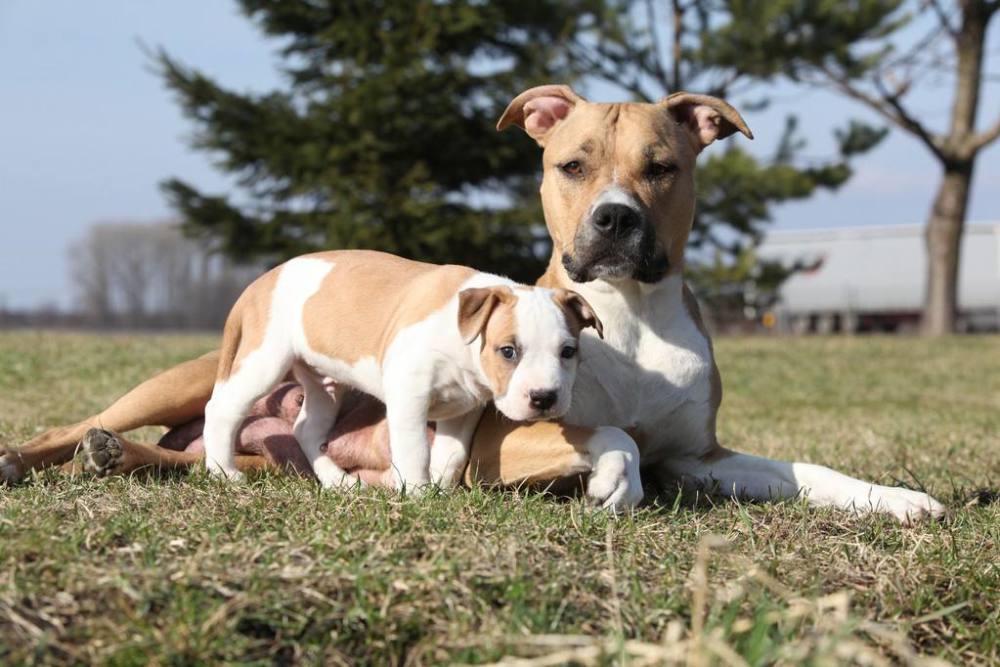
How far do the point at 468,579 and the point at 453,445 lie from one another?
1.45 m

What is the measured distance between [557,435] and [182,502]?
1279mm

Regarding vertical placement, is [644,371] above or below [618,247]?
below

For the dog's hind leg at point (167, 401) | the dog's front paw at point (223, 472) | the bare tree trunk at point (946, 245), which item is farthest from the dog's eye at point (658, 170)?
the bare tree trunk at point (946, 245)

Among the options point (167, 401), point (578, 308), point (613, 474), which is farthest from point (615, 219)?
point (167, 401)

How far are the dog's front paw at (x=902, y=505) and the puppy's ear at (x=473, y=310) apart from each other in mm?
1556

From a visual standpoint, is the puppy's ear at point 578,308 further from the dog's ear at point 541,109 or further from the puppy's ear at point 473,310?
the dog's ear at point 541,109

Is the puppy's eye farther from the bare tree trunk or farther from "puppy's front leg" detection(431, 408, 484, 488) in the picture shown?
the bare tree trunk

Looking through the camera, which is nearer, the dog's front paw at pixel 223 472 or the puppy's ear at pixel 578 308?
the puppy's ear at pixel 578 308

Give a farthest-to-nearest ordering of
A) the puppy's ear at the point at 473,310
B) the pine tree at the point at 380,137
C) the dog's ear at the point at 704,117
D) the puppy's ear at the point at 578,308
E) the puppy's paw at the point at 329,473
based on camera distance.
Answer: the pine tree at the point at 380,137 → the dog's ear at the point at 704,117 → the puppy's paw at the point at 329,473 → the puppy's ear at the point at 578,308 → the puppy's ear at the point at 473,310

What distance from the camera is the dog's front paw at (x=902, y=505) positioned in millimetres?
4094

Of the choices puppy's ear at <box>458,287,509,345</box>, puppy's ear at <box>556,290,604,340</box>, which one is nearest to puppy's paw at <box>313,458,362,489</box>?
puppy's ear at <box>458,287,509,345</box>

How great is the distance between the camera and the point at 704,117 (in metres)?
4.92

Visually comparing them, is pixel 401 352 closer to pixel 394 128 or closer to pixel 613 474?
pixel 613 474

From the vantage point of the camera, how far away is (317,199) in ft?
66.7
